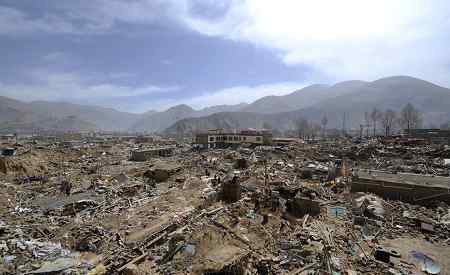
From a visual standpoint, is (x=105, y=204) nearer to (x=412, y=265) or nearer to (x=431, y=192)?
(x=412, y=265)

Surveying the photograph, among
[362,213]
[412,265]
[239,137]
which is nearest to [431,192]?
[362,213]

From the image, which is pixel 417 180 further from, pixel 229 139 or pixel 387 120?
pixel 387 120

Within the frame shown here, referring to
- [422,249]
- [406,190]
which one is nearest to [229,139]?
[406,190]

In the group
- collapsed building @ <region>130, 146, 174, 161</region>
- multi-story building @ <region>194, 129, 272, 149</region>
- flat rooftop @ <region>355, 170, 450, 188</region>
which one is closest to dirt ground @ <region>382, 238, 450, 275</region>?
flat rooftop @ <region>355, 170, 450, 188</region>

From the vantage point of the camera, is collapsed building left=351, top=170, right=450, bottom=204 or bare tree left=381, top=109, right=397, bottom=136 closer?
collapsed building left=351, top=170, right=450, bottom=204

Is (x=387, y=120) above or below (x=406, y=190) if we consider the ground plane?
above

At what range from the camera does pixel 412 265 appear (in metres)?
7.61

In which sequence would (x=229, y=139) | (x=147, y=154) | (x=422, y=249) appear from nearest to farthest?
(x=422, y=249) → (x=147, y=154) → (x=229, y=139)

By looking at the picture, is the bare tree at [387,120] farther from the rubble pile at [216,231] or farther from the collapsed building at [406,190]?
the rubble pile at [216,231]

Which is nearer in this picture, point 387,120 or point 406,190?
point 406,190

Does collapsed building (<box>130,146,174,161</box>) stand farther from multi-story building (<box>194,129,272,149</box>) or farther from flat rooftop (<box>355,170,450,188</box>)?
flat rooftop (<box>355,170,450,188</box>)

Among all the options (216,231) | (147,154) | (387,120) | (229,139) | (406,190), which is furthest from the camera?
(387,120)

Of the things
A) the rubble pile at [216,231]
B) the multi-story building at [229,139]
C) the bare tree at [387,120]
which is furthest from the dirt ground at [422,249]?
the bare tree at [387,120]

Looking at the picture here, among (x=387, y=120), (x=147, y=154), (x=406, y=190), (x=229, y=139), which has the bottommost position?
(x=147, y=154)
